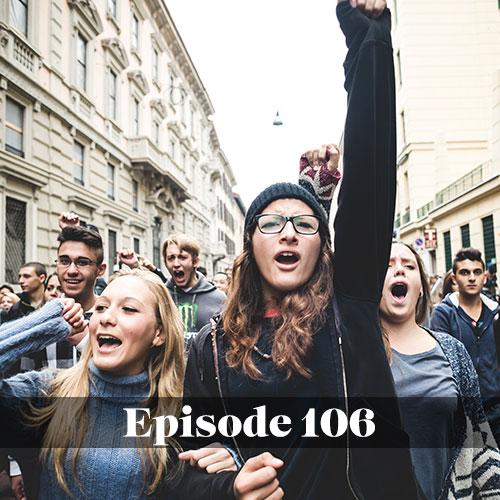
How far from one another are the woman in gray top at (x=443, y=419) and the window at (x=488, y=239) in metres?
13.2

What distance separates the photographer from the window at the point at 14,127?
10.4 m

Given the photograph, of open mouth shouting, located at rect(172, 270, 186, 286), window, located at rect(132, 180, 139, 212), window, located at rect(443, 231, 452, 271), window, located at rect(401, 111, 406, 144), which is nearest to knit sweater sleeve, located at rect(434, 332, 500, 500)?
open mouth shouting, located at rect(172, 270, 186, 286)

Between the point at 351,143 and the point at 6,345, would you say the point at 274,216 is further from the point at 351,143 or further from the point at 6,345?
the point at 6,345

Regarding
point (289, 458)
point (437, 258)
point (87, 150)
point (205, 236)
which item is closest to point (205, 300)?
point (289, 458)

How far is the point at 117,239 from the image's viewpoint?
1736 centimetres

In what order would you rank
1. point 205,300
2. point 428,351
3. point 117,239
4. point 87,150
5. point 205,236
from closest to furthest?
point 428,351 → point 205,300 → point 87,150 → point 117,239 → point 205,236

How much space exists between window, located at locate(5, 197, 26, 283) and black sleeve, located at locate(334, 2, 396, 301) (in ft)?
34.0

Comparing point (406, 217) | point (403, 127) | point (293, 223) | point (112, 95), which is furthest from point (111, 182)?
point (293, 223)

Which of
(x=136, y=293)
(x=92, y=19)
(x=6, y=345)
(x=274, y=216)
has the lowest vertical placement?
(x=6, y=345)

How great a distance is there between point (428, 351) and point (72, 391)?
5.69ft

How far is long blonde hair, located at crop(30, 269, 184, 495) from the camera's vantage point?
1.81 m

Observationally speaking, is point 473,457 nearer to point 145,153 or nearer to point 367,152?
point 367,152

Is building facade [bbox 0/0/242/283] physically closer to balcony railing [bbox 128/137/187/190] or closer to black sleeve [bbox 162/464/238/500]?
balcony railing [bbox 128/137/187/190]

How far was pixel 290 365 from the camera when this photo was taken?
1.52 meters
